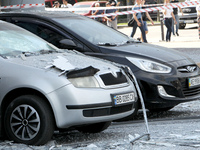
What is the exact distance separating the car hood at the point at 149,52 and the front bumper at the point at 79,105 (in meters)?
1.82

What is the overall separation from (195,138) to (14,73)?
6.98ft

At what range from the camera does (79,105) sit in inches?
229

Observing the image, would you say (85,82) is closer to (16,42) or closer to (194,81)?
(16,42)

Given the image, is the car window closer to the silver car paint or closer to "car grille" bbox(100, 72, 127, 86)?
the silver car paint

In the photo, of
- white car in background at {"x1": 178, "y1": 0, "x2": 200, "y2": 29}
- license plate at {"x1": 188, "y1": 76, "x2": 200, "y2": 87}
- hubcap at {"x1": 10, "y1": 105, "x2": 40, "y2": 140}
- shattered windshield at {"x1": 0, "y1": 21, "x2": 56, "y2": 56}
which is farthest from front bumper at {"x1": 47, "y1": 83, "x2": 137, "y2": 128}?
white car in background at {"x1": 178, "y1": 0, "x2": 200, "y2": 29}

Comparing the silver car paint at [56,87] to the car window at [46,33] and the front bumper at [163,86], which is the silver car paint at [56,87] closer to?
the front bumper at [163,86]

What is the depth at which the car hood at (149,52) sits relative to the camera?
7758 millimetres

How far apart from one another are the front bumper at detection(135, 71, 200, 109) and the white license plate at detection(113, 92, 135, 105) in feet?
3.89

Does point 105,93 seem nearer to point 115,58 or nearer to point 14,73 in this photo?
point 14,73

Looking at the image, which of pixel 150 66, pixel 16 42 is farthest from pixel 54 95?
pixel 150 66

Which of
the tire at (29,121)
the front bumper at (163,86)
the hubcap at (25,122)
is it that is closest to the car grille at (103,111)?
the tire at (29,121)

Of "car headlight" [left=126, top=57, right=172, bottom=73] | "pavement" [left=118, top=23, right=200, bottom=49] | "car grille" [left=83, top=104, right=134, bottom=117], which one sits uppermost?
"car headlight" [left=126, top=57, right=172, bottom=73]

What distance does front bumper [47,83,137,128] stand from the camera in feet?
19.0

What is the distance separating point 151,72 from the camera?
299 inches
